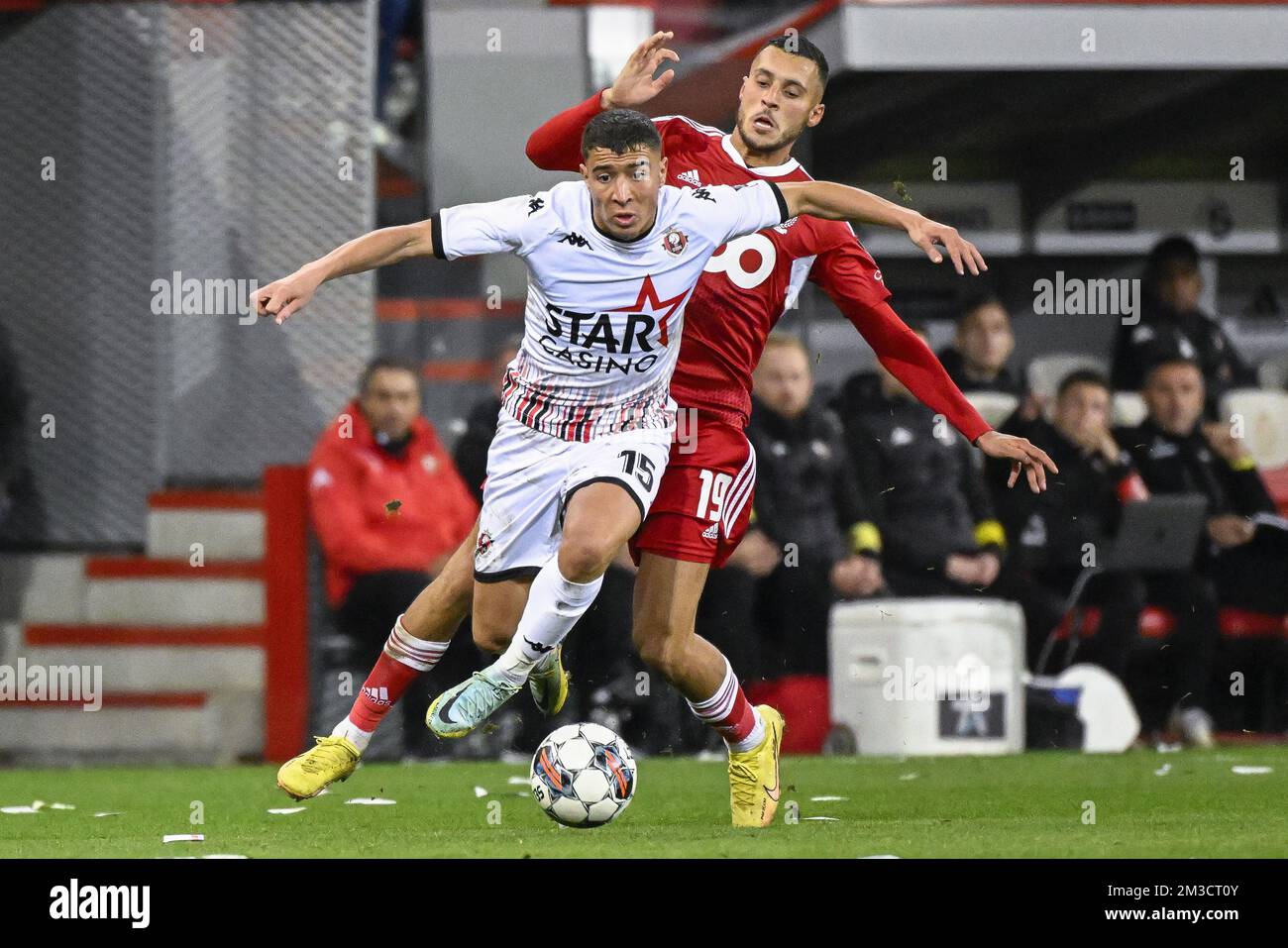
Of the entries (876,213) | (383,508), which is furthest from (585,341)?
(383,508)

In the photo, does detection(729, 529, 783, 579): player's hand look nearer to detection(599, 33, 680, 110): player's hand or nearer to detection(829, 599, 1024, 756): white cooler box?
detection(829, 599, 1024, 756): white cooler box

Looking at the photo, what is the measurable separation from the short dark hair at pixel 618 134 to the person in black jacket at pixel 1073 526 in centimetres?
435

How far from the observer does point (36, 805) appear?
7.43m

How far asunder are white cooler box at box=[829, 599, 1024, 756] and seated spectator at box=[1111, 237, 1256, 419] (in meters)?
1.73

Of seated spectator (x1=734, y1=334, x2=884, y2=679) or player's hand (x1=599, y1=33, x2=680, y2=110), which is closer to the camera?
player's hand (x1=599, y1=33, x2=680, y2=110)

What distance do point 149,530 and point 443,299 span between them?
178 cm

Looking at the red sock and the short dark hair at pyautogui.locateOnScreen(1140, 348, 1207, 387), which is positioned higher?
the short dark hair at pyautogui.locateOnScreen(1140, 348, 1207, 387)

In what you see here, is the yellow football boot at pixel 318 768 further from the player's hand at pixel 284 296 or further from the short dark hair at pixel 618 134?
the short dark hair at pixel 618 134

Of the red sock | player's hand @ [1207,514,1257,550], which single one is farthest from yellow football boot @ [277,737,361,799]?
player's hand @ [1207,514,1257,550]

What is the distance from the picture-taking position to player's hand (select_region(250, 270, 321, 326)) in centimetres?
545

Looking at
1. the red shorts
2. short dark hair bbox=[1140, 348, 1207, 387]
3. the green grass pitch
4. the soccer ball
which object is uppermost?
short dark hair bbox=[1140, 348, 1207, 387]

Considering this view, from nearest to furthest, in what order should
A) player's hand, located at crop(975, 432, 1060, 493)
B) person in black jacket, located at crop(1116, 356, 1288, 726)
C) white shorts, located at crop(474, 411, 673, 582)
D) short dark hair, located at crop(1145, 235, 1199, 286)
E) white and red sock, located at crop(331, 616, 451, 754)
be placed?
white shorts, located at crop(474, 411, 673, 582)
player's hand, located at crop(975, 432, 1060, 493)
white and red sock, located at crop(331, 616, 451, 754)
person in black jacket, located at crop(1116, 356, 1288, 726)
short dark hair, located at crop(1145, 235, 1199, 286)

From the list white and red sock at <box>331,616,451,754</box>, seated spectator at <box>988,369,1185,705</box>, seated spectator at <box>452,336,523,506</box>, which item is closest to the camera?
white and red sock at <box>331,616,451,754</box>
